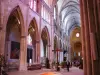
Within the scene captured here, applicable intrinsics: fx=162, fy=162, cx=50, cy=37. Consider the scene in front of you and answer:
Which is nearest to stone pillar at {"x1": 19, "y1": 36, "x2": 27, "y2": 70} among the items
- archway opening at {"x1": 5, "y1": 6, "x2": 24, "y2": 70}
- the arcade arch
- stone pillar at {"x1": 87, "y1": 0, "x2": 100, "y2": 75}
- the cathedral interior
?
the cathedral interior

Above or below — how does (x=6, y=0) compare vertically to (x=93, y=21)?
above

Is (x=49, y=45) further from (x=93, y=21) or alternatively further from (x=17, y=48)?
(x=93, y=21)

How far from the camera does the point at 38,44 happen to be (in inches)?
923

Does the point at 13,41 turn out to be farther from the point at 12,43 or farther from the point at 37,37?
the point at 37,37

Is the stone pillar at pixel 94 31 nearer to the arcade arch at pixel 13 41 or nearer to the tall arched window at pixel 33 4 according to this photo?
the arcade arch at pixel 13 41

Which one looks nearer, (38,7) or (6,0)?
(6,0)

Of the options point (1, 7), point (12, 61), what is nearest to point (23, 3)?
point (1, 7)

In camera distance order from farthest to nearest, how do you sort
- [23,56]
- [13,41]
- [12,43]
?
1. [13,41]
2. [12,43]
3. [23,56]

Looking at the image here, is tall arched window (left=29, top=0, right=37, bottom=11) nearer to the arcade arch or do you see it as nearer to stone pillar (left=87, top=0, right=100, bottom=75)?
the arcade arch

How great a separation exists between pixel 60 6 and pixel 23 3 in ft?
63.0

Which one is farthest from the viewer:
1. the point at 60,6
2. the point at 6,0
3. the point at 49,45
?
the point at 60,6

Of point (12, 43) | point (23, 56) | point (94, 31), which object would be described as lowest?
point (23, 56)

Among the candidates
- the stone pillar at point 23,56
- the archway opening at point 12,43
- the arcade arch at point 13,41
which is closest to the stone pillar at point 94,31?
the stone pillar at point 23,56

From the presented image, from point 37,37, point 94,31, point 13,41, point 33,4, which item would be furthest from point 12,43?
point 94,31
